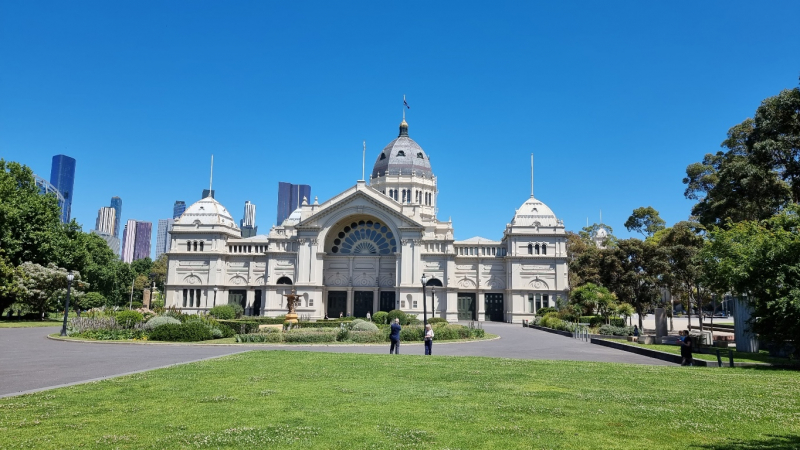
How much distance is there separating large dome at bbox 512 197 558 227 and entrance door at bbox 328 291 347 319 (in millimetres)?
23559

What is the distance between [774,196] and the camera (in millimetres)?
37438

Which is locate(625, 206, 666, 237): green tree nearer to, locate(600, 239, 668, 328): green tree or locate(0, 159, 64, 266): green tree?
locate(600, 239, 668, 328): green tree

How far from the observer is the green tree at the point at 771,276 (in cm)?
2208

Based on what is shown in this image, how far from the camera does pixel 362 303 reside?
6700cm

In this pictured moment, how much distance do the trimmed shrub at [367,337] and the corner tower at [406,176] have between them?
4241 centimetres

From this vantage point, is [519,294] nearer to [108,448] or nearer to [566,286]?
[566,286]

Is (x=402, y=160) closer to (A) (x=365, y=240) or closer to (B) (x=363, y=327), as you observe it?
(A) (x=365, y=240)

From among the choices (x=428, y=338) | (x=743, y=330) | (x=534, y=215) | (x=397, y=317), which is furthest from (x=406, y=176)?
(x=428, y=338)

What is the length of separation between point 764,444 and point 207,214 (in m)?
71.0

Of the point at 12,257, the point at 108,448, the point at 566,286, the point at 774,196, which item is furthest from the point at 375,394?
the point at 566,286

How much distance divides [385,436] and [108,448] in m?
4.17

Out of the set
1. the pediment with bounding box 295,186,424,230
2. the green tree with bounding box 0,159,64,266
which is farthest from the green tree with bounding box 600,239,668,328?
the green tree with bounding box 0,159,64,266

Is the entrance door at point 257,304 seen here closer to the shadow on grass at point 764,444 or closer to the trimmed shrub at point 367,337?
the trimmed shrub at point 367,337

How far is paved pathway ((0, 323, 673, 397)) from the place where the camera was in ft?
50.9
